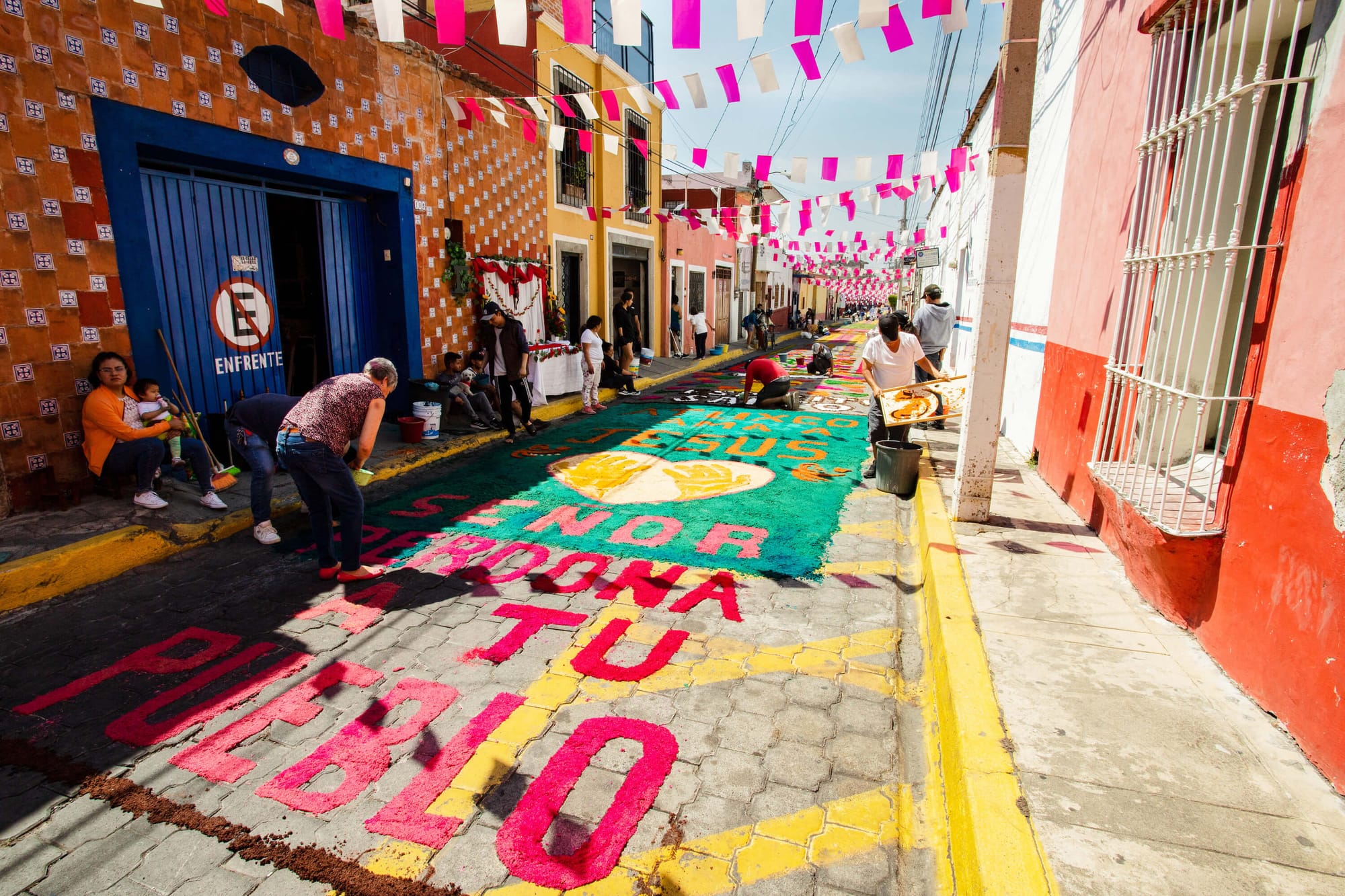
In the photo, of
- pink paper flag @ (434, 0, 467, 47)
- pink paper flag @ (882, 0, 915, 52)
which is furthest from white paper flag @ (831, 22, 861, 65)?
pink paper flag @ (434, 0, 467, 47)

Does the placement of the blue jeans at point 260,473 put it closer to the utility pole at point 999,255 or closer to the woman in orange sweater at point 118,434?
the woman in orange sweater at point 118,434

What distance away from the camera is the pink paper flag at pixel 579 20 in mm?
5250

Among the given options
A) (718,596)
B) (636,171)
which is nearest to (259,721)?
(718,596)

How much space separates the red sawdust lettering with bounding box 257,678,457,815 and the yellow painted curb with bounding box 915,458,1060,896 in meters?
2.21

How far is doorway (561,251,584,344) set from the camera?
46.4 feet

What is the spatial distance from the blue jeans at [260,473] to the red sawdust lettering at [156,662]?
4.78ft

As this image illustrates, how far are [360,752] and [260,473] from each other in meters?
3.06

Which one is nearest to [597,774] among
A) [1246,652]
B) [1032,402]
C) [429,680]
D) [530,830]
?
[530,830]

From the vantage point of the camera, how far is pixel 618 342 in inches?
585

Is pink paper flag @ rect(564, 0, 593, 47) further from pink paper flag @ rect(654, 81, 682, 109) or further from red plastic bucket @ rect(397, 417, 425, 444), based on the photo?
red plastic bucket @ rect(397, 417, 425, 444)

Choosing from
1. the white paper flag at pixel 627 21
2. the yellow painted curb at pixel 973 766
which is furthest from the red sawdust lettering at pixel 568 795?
the white paper flag at pixel 627 21

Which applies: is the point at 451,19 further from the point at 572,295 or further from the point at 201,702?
the point at 572,295

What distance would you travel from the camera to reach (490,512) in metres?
5.98

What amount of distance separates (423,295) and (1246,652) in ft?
29.2
